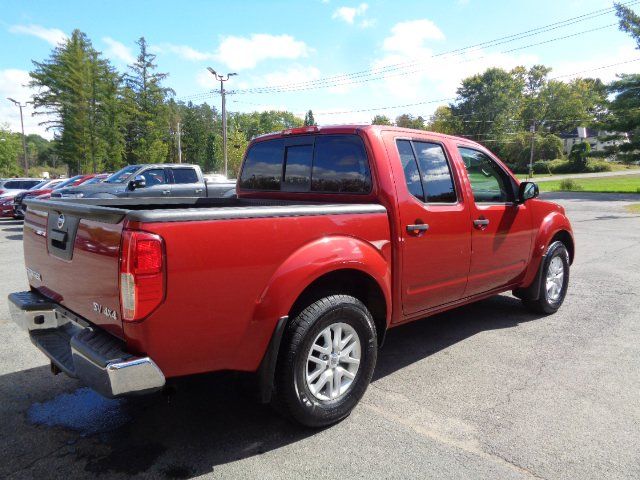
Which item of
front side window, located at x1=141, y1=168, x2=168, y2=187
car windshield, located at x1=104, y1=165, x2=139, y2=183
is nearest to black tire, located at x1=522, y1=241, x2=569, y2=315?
front side window, located at x1=141, y1=168, x2=168, y2=187

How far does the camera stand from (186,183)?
43.2 ft

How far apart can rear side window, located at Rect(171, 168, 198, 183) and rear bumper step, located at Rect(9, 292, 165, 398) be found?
1049 centimetres

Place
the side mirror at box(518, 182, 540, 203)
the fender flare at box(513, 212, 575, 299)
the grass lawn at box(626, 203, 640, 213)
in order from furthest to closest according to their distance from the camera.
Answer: the grass lawn at box(626, 203, 640, 213) → the fender flare at box(513, 212, 575, 299) → the side mirror at box(518, 182, 540, 203)

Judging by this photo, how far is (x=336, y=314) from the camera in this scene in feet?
9.74

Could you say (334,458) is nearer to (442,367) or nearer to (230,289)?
(230,289)

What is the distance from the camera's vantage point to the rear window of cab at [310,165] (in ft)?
11.7

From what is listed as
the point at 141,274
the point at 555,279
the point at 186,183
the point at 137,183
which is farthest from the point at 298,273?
the point at 186,183

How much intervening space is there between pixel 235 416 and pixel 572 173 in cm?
7267

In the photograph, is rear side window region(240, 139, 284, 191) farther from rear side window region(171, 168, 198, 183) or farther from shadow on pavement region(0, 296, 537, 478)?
rear side window region(171, 168, 198, 183)

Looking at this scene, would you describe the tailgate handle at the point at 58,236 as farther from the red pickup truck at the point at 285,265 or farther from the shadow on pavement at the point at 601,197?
the shadow on pavement at the point at 601,197

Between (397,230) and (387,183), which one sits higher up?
(387,183)

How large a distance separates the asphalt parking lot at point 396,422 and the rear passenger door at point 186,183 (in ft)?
27.7

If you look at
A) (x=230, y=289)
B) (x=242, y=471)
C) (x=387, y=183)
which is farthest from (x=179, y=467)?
(x=387, y=183)

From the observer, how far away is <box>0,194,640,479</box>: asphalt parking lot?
2619 mm
